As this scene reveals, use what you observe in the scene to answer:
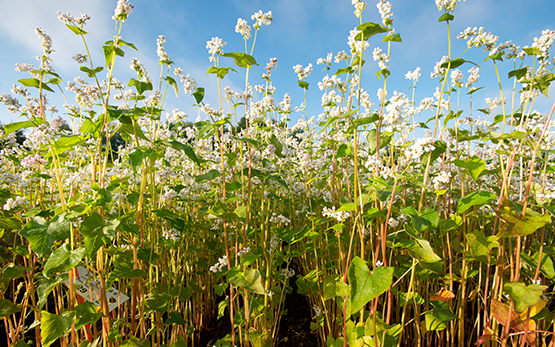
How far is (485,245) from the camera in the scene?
155cm

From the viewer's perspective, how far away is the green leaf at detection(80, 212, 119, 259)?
1235 millimetres

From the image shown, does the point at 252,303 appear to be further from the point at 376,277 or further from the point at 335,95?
the point at 335,95

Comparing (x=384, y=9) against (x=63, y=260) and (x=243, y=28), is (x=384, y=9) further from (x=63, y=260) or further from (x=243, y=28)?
(x=63, y=260)

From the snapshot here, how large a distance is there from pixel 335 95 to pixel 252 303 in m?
2.07

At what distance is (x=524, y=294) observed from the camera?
1432 millimetres

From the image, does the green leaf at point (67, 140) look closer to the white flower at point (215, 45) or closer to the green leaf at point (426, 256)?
the white flower at point (215, 45)

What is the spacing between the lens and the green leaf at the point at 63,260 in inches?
49.1

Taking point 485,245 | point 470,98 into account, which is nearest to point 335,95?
point 470,98

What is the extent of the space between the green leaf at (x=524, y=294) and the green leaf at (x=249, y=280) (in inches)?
54.9

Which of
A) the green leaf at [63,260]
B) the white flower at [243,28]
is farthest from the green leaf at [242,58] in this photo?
the green leaf at [63,260]

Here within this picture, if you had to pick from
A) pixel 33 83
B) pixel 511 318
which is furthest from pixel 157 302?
pixel 511 318

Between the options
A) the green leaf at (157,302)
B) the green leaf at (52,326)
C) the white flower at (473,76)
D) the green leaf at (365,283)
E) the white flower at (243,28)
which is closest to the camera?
the green leaf at (365,283)

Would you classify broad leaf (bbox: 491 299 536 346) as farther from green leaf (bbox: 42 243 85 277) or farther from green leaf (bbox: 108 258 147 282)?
green leaf (bbox: 42 243 85 277)

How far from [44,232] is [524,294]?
8.29 ft
